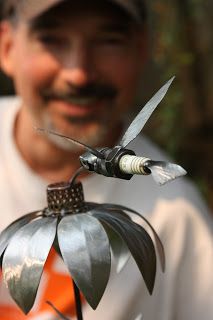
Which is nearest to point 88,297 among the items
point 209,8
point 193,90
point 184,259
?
point 184,259

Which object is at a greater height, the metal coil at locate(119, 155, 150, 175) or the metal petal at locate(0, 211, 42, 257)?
the metal coil at locate(119, 155, 150, 175)

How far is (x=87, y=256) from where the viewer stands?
0.56 metres

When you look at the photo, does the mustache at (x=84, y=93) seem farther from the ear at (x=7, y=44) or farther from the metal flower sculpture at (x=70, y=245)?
the metal flower sculpture at (x=70, y=245)

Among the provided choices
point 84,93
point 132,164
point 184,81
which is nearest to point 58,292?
point 84,93

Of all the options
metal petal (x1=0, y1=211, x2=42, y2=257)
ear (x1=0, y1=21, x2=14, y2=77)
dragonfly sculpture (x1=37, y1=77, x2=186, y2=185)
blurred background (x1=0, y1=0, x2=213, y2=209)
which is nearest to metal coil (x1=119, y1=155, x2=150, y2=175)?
dragonfly sculpture (x1=37, y1=77, x2=186, y2=185)

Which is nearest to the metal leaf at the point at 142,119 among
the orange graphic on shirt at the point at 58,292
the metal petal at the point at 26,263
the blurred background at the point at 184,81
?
the metal petal at the point at 26,263

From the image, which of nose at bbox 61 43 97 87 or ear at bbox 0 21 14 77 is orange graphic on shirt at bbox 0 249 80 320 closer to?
nose at bbox 61 43 97 87

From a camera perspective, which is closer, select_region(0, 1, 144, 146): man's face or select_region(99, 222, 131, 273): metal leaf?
select_region(99, 222, 131, 273): metal leaf

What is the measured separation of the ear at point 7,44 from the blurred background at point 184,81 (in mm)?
543

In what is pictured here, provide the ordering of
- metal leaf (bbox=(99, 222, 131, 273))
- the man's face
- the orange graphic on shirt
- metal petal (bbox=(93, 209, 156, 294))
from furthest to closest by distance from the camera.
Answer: the man's face
the orange graphic on shirt
metal leaf (bbox=(99, 222, 131, 273))
metal petal (bbox=(93, 209, 156, 294))

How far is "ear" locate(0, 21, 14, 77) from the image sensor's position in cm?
147

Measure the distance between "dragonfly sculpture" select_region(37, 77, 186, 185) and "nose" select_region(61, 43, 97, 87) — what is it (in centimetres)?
69

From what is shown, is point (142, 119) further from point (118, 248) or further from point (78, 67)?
point (78, 67)

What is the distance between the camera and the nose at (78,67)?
4.14 feet
